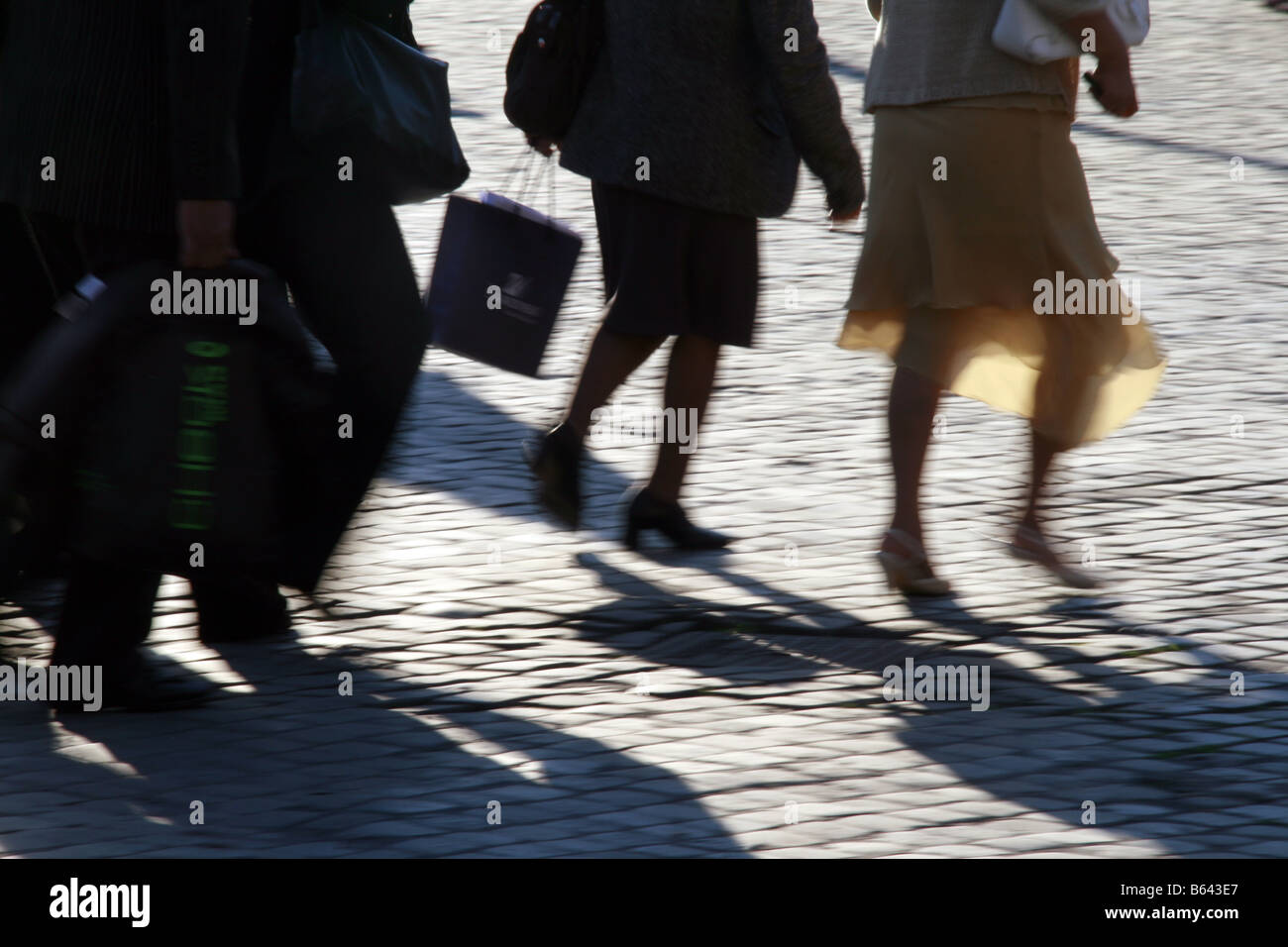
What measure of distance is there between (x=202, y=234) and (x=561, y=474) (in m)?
1.48

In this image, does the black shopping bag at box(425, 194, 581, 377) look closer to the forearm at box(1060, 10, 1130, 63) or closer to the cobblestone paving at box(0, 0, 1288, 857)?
the cobblestone paving at box(0, 0, 1288, 857)

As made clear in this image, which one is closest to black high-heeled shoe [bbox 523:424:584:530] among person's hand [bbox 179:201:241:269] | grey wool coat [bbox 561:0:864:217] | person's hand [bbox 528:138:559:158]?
grey wool coat [bbox 561:0:864:217]

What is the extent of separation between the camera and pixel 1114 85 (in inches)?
195

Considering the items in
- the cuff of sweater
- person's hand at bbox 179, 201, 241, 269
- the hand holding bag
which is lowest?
the cuff of sweater

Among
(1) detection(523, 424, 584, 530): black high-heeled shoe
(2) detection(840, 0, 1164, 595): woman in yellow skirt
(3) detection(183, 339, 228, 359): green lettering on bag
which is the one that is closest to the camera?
(3) detection(183, 339, 228, 359): green lettering on bag

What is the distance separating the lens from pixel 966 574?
5.20m

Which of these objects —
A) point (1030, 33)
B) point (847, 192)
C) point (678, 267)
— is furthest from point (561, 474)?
point (1030, 33)

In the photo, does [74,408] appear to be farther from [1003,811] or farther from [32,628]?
[1003,811]

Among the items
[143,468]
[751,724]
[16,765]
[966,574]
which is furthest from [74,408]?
[966,574]

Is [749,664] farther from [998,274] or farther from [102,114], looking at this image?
[102,114]

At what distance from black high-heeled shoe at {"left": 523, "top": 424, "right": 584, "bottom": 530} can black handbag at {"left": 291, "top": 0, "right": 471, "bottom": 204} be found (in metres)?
0.86

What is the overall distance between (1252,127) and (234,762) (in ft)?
28.8

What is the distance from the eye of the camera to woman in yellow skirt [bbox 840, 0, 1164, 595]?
4844mm

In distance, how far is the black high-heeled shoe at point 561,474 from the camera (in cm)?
527
